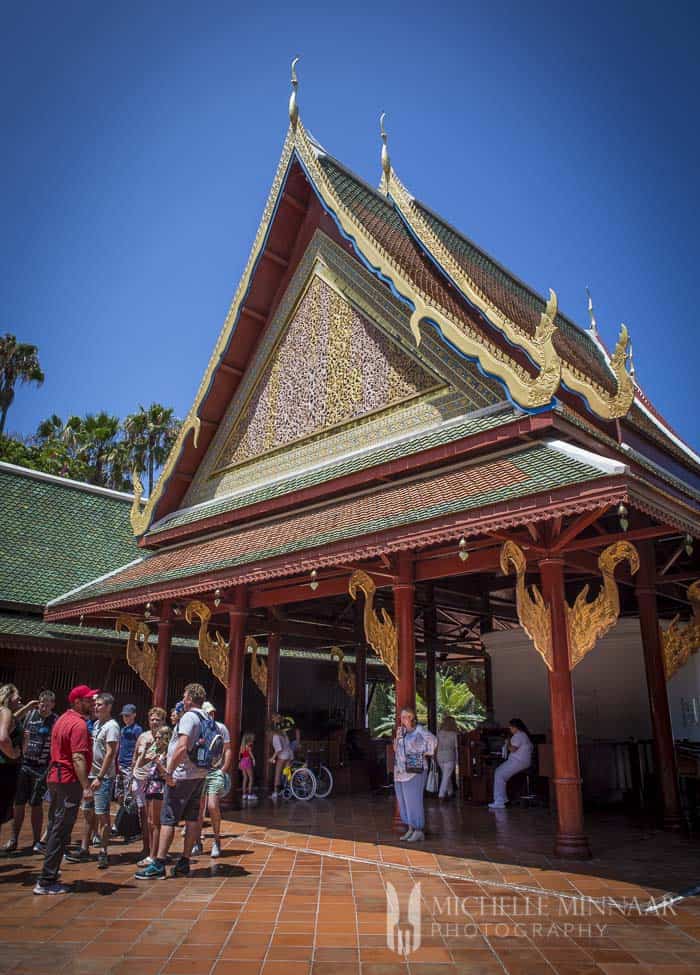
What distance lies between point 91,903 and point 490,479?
195 inches

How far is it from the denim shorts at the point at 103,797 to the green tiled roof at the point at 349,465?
15.2 ft

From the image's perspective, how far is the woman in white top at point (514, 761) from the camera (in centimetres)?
965

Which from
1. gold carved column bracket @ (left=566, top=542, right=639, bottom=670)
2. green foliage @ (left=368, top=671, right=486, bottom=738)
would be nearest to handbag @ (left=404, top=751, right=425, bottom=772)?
gold carved column bracket @ (left=566, top=542, right=639, bottom=670)

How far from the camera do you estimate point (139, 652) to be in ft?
40.2

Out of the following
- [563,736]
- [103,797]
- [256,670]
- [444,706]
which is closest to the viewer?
[103,797]

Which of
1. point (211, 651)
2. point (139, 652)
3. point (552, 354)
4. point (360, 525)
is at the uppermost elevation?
point (552, 354)

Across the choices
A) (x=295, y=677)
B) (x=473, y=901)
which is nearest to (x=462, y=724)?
(x=295, y=677)

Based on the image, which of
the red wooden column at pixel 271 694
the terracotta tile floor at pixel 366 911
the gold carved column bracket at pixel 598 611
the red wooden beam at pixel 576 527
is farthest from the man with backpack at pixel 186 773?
the red wooden column at pixel 271 694

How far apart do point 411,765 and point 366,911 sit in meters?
2.40

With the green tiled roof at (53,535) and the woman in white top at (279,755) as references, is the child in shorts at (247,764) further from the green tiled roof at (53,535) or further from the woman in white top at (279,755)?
the green tiled roof at (53,535)

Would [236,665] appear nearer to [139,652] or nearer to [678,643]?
[139,652]

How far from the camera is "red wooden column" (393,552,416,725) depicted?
786 cm

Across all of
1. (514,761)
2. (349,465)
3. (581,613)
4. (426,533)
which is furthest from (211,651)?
(581,613)

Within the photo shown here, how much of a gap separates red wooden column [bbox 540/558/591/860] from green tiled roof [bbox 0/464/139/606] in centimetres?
969
